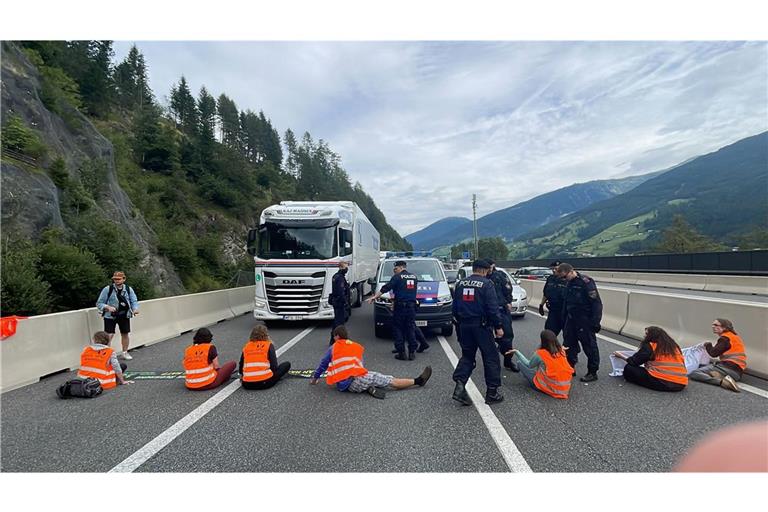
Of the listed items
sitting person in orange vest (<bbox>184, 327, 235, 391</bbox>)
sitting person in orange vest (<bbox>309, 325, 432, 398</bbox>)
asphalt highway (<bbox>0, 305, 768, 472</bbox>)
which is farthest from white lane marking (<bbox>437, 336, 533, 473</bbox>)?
sitting person in orange vest (<bbox>184, 327, 235, 391</bbox>)

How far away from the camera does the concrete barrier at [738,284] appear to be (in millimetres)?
17719

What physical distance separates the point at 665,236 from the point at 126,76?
305ft

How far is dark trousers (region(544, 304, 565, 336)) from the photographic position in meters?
6.88

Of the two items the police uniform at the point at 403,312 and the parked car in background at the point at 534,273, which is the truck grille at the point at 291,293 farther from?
the parked car in background at the point at 534,273

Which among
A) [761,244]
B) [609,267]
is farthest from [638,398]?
[761,244]

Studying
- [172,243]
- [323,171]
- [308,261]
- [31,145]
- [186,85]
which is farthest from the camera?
[323,171]

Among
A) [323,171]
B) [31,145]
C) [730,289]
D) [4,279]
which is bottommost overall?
[730,289]

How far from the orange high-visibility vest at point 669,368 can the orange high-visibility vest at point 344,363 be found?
4.04 meters

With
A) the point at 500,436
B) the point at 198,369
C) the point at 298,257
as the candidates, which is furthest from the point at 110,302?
the point at 500,436

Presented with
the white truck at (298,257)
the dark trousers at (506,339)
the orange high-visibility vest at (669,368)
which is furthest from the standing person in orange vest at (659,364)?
the white truck at (298,257)

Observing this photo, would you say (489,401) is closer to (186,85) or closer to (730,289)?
(730,289)

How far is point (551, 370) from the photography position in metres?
5.24

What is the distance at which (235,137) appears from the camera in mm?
74188

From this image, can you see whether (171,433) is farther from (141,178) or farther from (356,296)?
(141,178)
